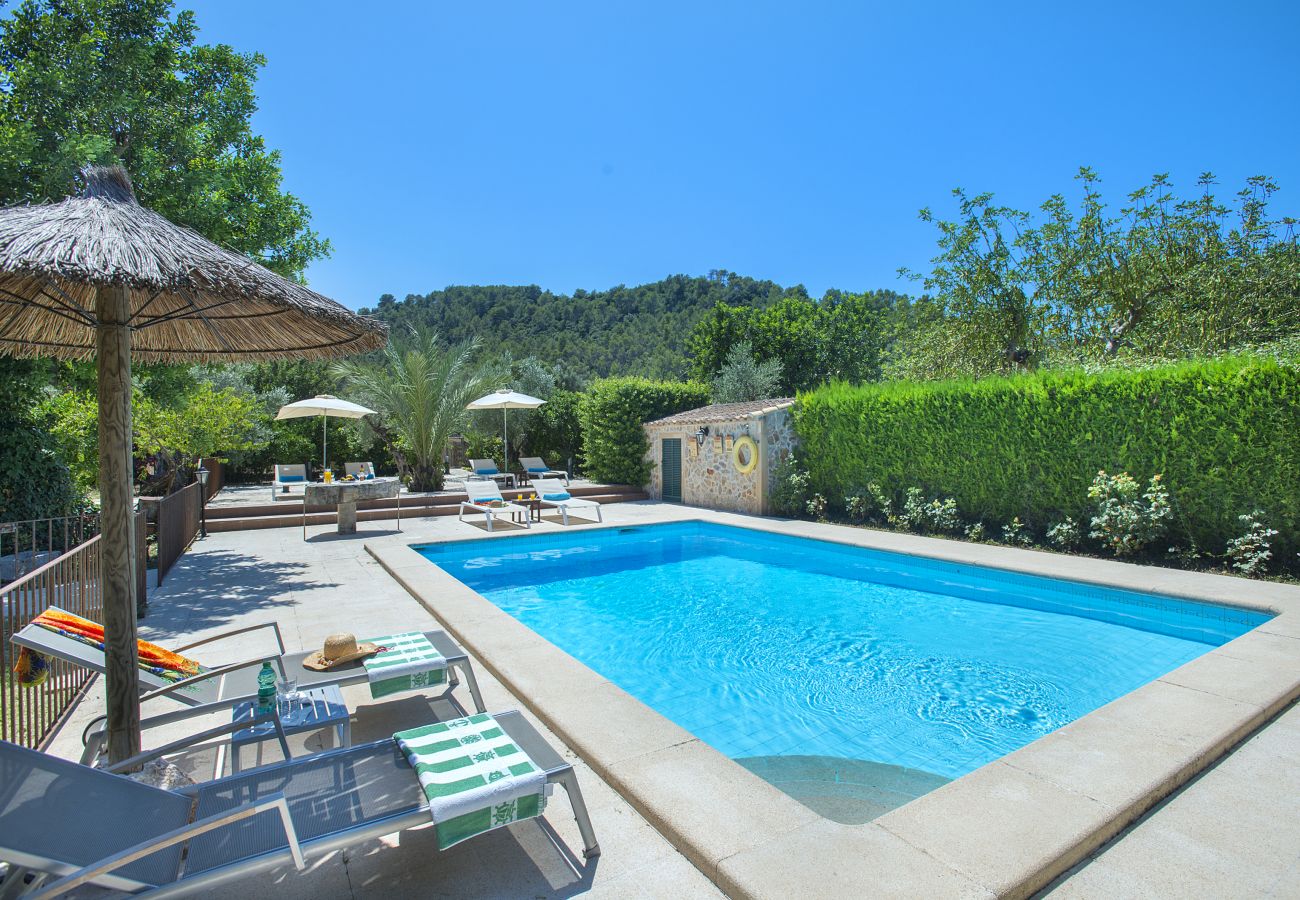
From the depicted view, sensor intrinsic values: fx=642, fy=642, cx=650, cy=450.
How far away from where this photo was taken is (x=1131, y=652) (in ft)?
21.9

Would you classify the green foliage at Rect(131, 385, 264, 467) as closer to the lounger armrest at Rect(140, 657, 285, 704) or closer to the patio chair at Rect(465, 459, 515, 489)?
the patio chair at Rect(465, 459, 515, 489)

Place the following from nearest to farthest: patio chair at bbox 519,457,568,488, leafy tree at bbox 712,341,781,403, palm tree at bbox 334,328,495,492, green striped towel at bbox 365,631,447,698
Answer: green striped towel at bbox 365,631,447,698 < palm tree at bbox 334,328,495,492 < patio chair at bbox 519,457,568,488 < leafy tree at bbox 712,341,781,403

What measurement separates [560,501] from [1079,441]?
34.3ft

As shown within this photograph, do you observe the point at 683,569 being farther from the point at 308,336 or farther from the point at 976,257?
the point at 976,257

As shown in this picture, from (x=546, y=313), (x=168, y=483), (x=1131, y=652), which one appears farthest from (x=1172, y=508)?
(x=546, y=313)

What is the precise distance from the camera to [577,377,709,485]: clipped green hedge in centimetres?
2034

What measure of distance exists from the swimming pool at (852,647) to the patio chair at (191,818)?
2.59m

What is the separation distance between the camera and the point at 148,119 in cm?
880

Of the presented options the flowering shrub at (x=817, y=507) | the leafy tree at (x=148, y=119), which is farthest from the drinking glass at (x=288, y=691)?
the flowering shrub at (x=817, y=507)

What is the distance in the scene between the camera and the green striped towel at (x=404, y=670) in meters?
3.96

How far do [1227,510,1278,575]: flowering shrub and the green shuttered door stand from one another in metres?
12.6

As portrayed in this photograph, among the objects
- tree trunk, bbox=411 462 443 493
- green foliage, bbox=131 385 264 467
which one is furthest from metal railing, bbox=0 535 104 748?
tree trunk, bbox=411 462 443 493

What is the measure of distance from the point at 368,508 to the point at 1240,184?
27.2 meters

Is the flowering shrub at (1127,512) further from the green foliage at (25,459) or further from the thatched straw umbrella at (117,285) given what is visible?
the green foliage at (25,459)
